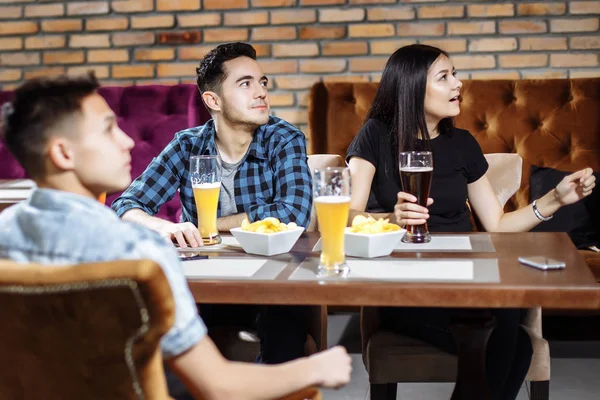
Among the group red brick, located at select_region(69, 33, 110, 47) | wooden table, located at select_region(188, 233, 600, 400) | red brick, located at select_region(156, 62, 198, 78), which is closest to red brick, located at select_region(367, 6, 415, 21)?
red brick, located at select_region(156, 62, 198, 78)

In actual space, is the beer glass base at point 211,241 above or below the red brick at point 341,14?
below

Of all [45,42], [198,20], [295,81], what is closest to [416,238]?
[295,81]

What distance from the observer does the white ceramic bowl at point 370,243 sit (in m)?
1.56

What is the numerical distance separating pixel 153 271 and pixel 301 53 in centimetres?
290

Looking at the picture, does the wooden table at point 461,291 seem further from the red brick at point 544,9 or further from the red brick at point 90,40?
the red brick at point 90,40

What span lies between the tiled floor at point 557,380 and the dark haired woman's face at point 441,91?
0.94 m

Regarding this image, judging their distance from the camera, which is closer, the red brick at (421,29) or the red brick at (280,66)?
the red brick at (421,29)

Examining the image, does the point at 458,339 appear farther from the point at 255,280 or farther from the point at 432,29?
the point at 432,29

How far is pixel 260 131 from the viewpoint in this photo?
2.29 meters

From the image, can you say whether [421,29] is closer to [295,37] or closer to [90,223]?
[295,37]

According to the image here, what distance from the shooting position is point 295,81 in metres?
3.62

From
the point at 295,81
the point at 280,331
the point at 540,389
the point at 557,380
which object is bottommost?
the point at 557,380

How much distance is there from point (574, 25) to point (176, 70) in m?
1.83

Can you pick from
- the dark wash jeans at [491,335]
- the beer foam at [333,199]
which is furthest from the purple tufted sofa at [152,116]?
the beer foam at [333,199]
